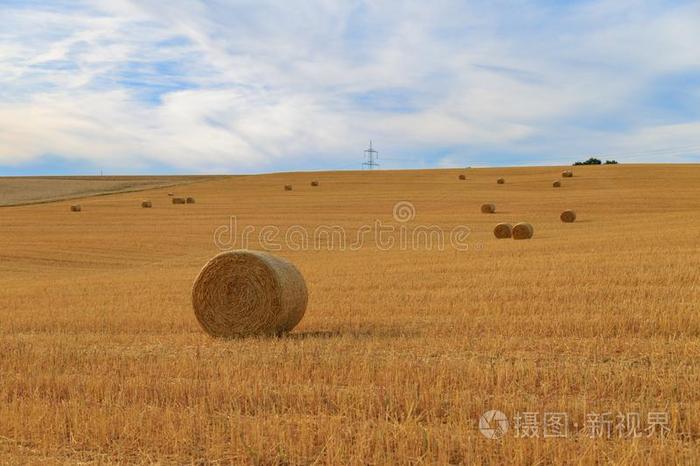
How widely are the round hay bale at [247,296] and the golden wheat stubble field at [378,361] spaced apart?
0.36 meters

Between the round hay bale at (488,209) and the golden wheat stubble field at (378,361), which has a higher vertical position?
the round hay bale at (488,209)

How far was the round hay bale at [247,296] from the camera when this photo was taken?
1053cm

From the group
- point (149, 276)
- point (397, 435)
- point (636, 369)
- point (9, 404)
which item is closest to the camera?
point (397, 435)

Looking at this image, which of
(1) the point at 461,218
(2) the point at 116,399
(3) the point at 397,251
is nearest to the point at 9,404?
(2) the point at 116,399

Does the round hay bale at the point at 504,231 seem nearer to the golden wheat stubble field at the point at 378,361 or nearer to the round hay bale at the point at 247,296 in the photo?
the golden wheat stubble field at the point at 378,361

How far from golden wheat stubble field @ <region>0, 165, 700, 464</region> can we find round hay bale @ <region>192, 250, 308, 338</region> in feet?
1.19

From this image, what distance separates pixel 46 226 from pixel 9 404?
30.6m

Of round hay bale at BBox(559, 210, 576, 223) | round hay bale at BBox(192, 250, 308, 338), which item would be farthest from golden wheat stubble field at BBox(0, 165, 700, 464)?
round hay bale at BBox(559, 210, 576, 223)

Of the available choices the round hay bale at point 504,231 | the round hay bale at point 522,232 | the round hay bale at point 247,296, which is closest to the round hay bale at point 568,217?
the round hay bale at point 504,231

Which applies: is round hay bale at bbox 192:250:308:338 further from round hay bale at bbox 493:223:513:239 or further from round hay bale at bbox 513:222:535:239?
round hay bale at bbox 493:223:513:239

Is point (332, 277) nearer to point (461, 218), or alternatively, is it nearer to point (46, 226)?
point (461, 218)

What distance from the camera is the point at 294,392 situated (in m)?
6.48

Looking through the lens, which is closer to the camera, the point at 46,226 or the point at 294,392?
the point at 294,392

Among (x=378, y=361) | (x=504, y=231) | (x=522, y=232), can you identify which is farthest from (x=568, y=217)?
(x=378, y=361)
